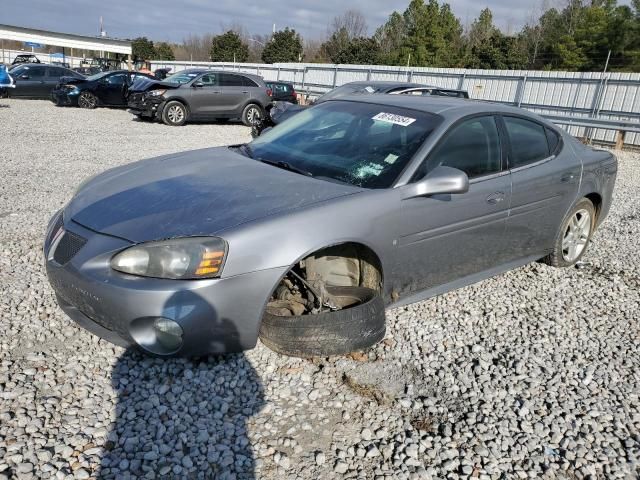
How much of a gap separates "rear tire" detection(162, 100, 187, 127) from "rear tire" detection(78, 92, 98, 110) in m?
5.19

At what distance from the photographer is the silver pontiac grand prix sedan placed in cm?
267

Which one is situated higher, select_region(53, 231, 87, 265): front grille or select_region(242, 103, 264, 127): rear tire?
select_region(53, 231, 87, 265): front grille

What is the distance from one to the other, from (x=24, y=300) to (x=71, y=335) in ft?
2.25

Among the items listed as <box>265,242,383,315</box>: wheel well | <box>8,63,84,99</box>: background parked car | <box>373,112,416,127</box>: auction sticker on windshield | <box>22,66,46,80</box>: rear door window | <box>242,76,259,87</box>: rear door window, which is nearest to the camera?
<box>265,242,383,315</box>: wheel well

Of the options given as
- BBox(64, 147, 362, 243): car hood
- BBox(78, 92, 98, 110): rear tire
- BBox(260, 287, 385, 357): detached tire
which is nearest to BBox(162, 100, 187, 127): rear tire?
BBox(78, 92, 98, 110): rear tire

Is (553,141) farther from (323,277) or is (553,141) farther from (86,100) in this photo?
(86,100)

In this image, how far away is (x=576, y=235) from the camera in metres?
5.00

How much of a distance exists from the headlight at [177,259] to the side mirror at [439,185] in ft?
4.15

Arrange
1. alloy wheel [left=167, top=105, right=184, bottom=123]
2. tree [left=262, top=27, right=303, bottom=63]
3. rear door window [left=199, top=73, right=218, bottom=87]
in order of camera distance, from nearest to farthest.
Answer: alloy wheel [left=167, top=105, right=184, bottom=123]
rear door window [left=199, top=73, right=218, bottom=87]
tree [left=262, top=27, right=303, bottom=63]

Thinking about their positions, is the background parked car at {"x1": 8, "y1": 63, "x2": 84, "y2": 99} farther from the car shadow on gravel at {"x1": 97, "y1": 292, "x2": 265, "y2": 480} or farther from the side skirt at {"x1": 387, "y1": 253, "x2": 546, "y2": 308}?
the car shadow on gravel at {"x1": 97, "y1": 292, "x2": 265, "y2": 480}

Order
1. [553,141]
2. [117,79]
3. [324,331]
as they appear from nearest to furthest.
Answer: [324,331] < [553,141] < [117,79]

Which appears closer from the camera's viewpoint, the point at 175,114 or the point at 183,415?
the point at 183,415

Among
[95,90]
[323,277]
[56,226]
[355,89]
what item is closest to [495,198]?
[323,277]

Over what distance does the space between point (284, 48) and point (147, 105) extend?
43.3 m
